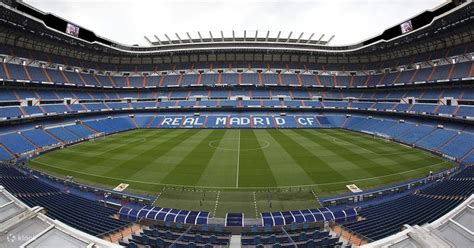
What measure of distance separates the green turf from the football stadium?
0.65 feet

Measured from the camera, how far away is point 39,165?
26.5 meters

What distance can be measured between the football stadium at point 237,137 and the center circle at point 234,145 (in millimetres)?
555

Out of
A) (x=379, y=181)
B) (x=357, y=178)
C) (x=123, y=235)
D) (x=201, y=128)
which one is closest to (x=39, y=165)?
(x=123, y=235)

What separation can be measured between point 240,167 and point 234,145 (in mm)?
9834

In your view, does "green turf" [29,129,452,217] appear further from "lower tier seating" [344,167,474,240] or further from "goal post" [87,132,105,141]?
"lower tier seating" [344,167,474,240]

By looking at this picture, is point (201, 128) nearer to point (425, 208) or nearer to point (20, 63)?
point (20, 63)

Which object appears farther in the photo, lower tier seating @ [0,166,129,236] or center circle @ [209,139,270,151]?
center circle @ [209,139,270,151]

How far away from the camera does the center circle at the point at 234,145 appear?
32.9 m

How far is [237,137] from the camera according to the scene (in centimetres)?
4075

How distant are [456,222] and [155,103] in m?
59.4

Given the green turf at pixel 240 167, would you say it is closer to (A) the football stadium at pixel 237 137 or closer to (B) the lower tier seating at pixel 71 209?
(A) the football stadium at pixel 237 137

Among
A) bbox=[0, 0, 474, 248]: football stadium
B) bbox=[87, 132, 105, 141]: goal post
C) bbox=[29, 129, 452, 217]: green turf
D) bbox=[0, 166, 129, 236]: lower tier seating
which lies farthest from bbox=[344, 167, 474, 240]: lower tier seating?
bbox=[87, 132, 105, 141]: goal post

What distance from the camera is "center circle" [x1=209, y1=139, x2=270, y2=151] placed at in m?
32.9

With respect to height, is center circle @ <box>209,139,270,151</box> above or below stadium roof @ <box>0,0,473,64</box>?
below
